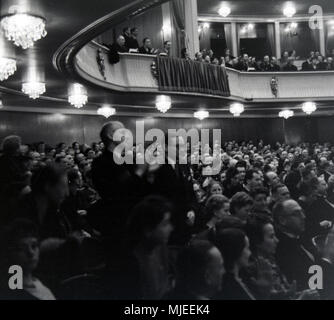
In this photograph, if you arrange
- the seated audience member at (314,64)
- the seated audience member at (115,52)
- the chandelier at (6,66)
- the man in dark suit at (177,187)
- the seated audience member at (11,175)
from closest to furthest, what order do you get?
the seated audience member at (11,175)
the man in dark suit at (177,187)
the chandelier at (6,66)
the seated audience member at (115,52)
the seated audience member at (314,64)

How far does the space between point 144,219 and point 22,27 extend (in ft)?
10.1

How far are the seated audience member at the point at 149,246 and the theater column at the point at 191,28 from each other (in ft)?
44.5

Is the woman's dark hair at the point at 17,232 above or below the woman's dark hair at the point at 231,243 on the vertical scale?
above

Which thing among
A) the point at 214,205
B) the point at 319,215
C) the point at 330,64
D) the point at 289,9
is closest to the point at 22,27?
the point at 214,205

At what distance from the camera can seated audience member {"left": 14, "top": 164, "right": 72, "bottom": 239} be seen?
3889mm

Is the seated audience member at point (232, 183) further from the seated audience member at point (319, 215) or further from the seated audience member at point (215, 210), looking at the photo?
the seated audience member at point (215, 210)

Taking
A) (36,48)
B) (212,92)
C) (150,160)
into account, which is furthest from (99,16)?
(212,92)

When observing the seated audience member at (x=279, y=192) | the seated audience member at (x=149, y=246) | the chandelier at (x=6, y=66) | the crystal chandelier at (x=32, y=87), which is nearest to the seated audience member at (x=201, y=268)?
the seated audience member at (x=149, y=246)

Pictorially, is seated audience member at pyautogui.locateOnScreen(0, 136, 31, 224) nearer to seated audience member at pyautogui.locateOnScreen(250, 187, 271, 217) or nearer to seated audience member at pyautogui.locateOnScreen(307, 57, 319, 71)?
seated audience member at pyautogui.locateOnScreen(250, 187, 271, 217)

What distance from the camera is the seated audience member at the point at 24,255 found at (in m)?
3.42

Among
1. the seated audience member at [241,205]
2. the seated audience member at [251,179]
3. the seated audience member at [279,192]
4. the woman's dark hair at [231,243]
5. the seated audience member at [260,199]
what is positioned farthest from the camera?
the seated audience member at [251,179]

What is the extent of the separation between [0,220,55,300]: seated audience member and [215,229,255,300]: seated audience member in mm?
1174

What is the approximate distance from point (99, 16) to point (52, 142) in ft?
32.5
